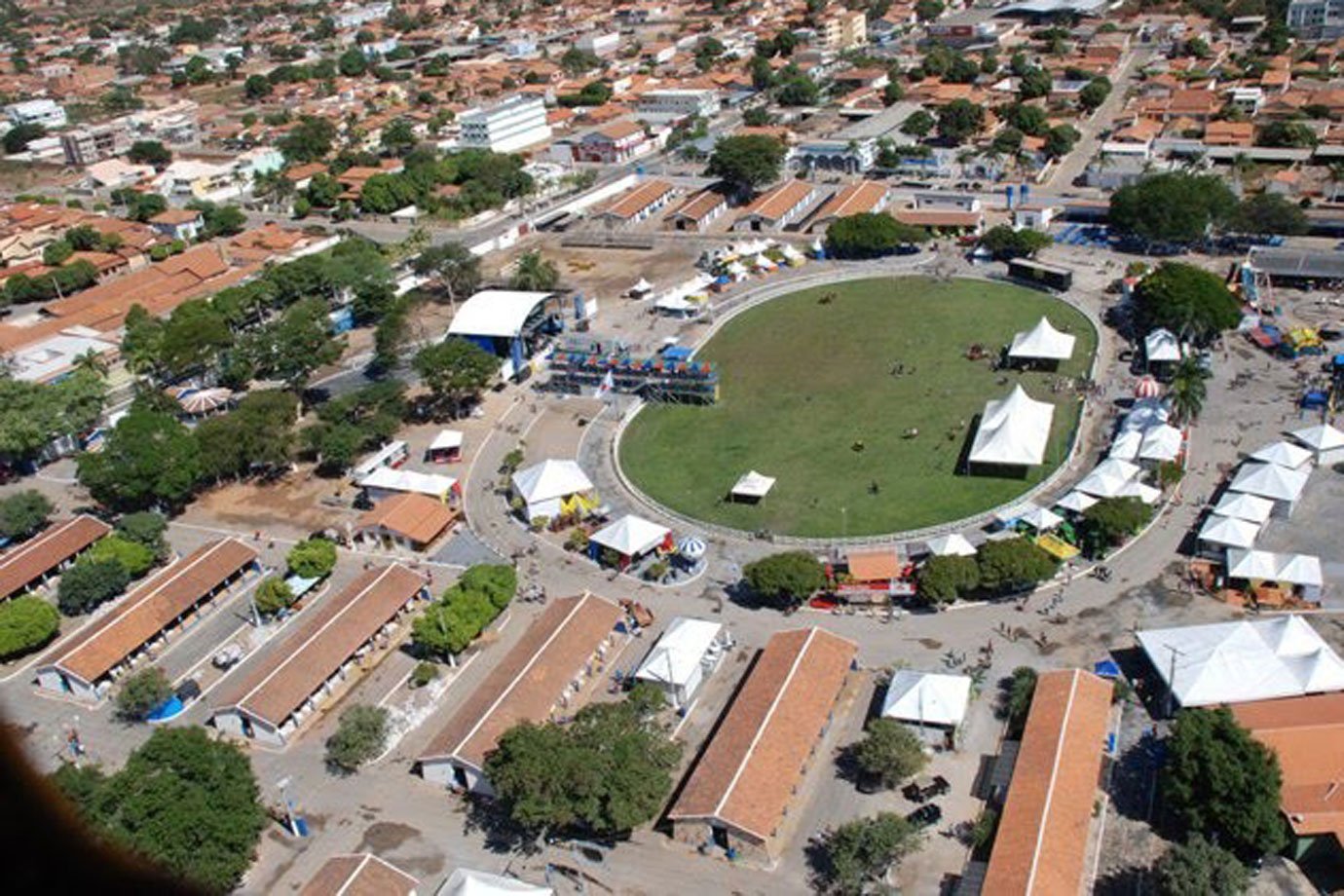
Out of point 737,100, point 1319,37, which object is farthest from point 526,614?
point 1319,37

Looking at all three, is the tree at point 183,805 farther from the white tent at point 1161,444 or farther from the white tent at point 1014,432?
the white tent at point 1161,444

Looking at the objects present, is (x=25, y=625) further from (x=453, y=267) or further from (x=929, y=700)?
(x=453, y=267)

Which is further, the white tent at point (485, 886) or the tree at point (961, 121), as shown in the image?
the tree at point (961, 121)

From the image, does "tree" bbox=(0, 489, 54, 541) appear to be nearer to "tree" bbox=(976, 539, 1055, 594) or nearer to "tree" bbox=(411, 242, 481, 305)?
"tree" bbox=(411, 242, 481, 305)

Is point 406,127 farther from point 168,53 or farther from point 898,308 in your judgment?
point 168,53

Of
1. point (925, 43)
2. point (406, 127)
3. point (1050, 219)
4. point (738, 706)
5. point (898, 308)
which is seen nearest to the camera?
point (738, 706)

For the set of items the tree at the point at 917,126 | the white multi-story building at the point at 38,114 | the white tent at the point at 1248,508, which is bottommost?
the white tent at the point at 1248,508

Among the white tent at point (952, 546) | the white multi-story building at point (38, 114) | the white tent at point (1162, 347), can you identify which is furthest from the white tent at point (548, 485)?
the white multi-story building at point (38, 114)
